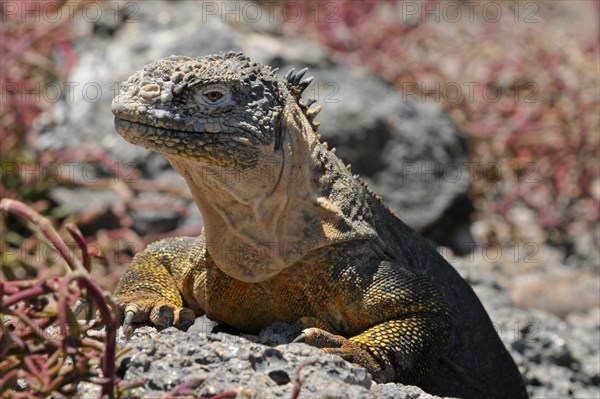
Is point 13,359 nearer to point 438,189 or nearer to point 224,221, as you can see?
point 224,221

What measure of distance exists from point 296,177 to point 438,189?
16.3 feet

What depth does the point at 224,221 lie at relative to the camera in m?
4.26

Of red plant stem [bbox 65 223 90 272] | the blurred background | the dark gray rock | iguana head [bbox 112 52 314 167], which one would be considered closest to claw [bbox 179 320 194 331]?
the dark gray rock

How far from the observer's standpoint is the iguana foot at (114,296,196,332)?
4234mm

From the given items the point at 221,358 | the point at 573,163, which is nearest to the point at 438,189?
the point at 573,163

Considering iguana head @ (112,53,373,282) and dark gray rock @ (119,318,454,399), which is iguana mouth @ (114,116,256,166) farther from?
dark gray rock @ (119,318,454,399)

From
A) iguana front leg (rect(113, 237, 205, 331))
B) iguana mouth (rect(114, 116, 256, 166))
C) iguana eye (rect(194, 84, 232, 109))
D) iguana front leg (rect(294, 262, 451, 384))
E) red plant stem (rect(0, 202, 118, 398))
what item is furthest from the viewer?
iguana front leg (rect(113, 237, 205, 331))

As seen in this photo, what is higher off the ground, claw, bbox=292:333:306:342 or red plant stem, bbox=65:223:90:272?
red plant stem, bbox=65:223:90:272

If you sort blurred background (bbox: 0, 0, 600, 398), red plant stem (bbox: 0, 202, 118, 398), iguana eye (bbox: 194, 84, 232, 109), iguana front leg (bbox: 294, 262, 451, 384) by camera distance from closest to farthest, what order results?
1. red plant stem (bbox: 0, 202, 118, 398)
2. iguana eye (bbox: 194, 84, 232, 109)
3. iguana front leg (bbox: 294, 262, 451, 384)
4. blurred background (bbox: 0, 0, 600, 398)

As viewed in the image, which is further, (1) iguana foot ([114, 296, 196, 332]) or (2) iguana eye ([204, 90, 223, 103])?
(1) iguana foot ([114, 296, 196, 332])

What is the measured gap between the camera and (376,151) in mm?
8867

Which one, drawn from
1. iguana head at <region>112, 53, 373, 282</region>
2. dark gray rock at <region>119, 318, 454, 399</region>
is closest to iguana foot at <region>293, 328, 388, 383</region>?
dark gray rock at <region>119, 318, 454, 399</region>

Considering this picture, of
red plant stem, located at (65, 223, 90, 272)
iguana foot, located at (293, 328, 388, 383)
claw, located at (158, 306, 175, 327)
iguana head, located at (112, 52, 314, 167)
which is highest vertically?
iguana head, located at (112, 52, 314, 167)

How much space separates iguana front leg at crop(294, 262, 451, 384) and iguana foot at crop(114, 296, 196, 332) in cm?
52
